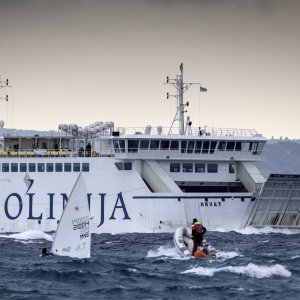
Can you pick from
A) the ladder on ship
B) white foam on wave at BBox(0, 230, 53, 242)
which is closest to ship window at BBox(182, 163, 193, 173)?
the ladder on ship

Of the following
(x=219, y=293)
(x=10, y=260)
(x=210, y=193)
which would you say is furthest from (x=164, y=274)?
(x=210, y=193)

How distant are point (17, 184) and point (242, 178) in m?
13.9

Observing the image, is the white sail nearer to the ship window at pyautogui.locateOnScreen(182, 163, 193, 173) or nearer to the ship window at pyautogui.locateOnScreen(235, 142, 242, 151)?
the ship window at pyautogui.locateOnScreen(182, 163, 193, 173)

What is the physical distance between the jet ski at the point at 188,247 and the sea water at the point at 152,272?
1.56 feet

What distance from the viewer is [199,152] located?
207 feet

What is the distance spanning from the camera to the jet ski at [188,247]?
4709 cm

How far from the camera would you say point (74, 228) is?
46594 mm

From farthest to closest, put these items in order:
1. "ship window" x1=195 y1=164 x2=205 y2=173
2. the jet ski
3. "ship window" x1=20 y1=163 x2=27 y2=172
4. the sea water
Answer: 1. "ship window" x1=195 y1=164 x2=205 y2=173
2. "ship window" x1=20 y1=163 x2=27 y2=172
3. the jet ski
4. the sea water

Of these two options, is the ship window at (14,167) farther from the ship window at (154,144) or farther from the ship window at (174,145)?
the ship window at (174,145)

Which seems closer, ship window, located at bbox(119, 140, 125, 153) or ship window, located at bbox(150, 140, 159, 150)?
ship window, located at bbox(119, 140, 125, 153)

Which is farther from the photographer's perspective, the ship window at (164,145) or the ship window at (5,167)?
the ship window at (5,167)

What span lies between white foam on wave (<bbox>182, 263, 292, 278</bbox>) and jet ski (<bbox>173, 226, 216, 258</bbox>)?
148 inches

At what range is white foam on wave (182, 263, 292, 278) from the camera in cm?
4159

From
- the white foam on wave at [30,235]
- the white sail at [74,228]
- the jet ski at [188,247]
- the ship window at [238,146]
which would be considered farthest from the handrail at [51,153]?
the white sail at [74,228]
